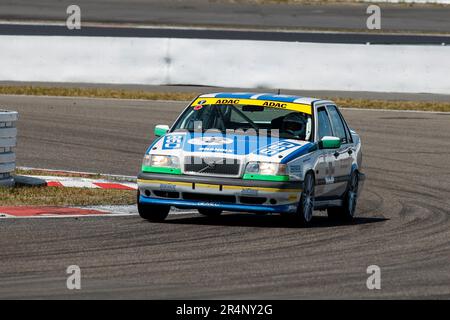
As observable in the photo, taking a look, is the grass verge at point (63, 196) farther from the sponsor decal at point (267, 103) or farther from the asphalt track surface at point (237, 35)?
the asphalt track surface at point (237, 35)

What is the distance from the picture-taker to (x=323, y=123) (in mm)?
13750

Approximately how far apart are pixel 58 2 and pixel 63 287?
38.6m

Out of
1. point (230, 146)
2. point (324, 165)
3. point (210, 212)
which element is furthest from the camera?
point (210, 212)

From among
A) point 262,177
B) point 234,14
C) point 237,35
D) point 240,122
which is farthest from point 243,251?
point 234,14

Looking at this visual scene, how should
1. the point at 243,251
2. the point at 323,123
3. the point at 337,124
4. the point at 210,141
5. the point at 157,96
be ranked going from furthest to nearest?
the point at 157,96, the point at 337,124, the point at 323,123, the point at 210,141, the point at 243,251

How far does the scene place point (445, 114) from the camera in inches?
1043

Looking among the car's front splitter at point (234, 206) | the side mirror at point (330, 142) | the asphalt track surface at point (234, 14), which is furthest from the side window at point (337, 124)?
the asphalt track surface at point (234, 14)

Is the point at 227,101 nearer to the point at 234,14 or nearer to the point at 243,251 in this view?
the point at 243,251

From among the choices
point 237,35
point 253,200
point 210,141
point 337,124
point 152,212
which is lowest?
point 152,212

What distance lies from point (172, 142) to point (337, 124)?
7.92 ft

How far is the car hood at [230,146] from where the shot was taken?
12.4m

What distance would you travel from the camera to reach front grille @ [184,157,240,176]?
12336 millimetres

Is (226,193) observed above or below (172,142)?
below

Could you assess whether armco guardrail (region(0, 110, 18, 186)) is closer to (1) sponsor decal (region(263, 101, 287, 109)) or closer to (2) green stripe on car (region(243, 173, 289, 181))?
(1) sponsor decal (region(263, 101, 287, 109))
